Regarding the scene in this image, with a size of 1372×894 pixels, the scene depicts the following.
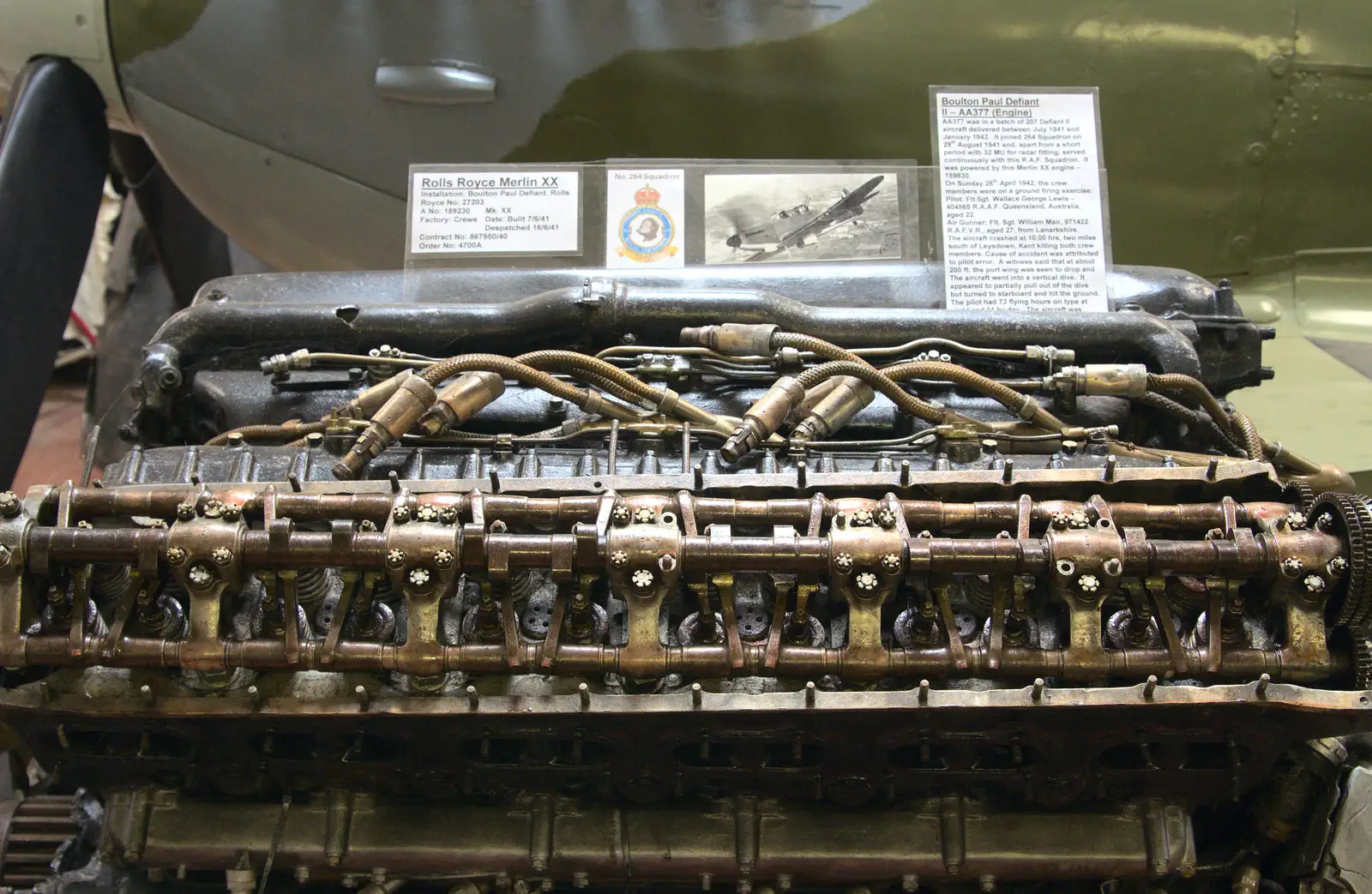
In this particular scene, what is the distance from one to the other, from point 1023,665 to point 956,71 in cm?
284

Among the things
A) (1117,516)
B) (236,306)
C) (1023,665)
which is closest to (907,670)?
(1023,665)

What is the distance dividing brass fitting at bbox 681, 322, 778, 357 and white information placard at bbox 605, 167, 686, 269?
491mm

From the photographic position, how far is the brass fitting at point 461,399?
2.80 meters

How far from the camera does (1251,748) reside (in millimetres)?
2463

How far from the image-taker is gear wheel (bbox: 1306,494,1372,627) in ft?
7.43

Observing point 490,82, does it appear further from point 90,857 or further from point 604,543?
point 90,857

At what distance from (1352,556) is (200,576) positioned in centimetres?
244

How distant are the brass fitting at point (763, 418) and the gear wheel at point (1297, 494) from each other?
1.17 meters

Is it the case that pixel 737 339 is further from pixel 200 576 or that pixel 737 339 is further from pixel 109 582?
pixel 109 582

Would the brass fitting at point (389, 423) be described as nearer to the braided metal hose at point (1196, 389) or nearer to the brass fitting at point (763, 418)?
the brass fitting at point (763, 418)

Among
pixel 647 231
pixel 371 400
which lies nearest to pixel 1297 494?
pixel 647 231

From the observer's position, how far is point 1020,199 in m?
3.53

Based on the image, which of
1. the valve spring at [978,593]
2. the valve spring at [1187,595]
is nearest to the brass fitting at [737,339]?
the valve spring at [978,593]

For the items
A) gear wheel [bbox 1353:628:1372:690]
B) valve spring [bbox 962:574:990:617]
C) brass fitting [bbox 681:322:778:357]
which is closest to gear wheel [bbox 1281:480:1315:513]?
gear wheel [bbox 1353:628:1372:690]
